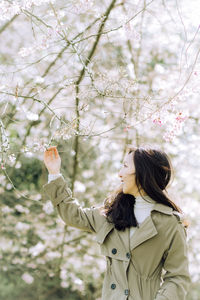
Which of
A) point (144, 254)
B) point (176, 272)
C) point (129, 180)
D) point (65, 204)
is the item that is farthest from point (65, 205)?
point (176, 272)

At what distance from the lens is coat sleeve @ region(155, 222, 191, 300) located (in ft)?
5.97

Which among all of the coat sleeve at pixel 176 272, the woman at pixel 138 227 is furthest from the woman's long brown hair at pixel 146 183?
the coat sleeve at pixel 176 272

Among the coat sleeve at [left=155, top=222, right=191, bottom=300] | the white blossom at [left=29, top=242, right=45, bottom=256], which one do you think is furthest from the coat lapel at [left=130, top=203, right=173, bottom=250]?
the white blossom at [left=29, top=242, right=45, bottom=256]

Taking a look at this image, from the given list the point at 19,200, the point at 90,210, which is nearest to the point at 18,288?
the point at 19,200

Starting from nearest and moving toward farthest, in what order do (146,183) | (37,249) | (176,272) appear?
1. (176,272)
2. (146,183)
3. (37,249)

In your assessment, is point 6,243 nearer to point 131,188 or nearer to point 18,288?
point 18,288

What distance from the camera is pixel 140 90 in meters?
4.50

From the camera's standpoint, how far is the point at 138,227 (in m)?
1.95

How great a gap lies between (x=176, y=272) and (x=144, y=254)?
157mm

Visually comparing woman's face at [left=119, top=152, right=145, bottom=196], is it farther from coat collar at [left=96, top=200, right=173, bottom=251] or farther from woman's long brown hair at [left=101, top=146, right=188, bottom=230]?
coat collar at [left=96, top=200, right=173, bottom=251]

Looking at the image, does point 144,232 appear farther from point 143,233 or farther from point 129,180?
→ point 129,180

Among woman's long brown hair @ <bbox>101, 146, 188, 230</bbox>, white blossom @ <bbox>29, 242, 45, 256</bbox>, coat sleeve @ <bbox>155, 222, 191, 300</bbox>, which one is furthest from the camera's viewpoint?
white blossom @ <bbox>29, 242, 45, 256</bbox>

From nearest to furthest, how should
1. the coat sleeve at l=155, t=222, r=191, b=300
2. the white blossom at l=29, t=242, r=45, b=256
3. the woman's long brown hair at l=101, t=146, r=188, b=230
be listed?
1. the coat sleeve at l=155, t=222, r=191, b=300
2. the woman's long brown hair at l=101, t=146, r=188, b=230
3. the white blossom at l=29, t=242, r=45, b=256

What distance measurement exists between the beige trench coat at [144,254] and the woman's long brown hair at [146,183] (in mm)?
40
